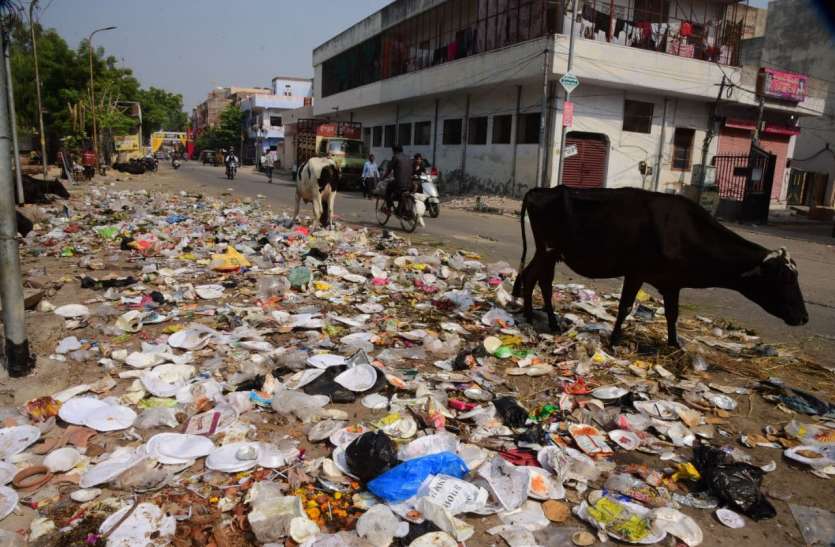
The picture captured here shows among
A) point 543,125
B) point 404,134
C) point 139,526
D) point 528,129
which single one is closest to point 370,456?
point 139,526

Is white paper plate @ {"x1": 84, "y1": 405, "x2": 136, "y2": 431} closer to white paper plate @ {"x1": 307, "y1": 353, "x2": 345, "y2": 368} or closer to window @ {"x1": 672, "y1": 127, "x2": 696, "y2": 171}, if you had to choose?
white paper plate @ {"x1": 307, "y1": 353, "x2": 345, "y2": 368}

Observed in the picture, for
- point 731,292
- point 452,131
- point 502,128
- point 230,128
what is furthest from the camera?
point 230,128

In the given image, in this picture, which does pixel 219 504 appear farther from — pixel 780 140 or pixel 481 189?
pixel 780 140

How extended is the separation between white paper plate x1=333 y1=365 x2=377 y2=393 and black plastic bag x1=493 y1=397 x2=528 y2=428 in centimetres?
79

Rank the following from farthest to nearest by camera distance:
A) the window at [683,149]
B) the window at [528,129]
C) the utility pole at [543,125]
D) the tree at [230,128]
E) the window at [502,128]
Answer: the tree at [230,128], the window at [683,149], the window at [502,128], the window at [528,129], the utility pole at [543,125]

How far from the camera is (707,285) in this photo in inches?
164

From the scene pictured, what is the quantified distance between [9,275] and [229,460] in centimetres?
187

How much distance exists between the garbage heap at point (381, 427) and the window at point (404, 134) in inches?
920

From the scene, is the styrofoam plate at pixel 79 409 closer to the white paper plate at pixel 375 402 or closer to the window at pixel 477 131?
the white paper plate at pixel 375 402

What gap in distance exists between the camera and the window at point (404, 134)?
2834cm

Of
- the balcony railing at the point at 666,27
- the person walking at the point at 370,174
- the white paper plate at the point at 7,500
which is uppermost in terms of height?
the balcony railing at the point at 666,27

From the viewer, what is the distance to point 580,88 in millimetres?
19312

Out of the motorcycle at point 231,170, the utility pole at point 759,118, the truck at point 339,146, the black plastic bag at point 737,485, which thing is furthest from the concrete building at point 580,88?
the black plastic bag at point 737,485

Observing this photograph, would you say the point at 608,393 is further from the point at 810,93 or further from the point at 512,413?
the point at 810,93
